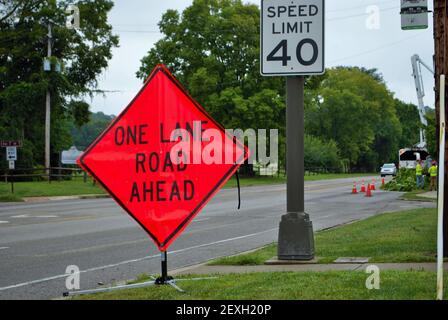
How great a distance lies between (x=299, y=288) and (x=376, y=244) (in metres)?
4.61

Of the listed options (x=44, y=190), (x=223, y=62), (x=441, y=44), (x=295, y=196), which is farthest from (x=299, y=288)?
(x=223, y=62)

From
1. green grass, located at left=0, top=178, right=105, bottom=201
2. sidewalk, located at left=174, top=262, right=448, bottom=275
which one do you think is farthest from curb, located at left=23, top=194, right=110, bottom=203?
sidewalk, located at left=174, top=262, right=448, bottom=275

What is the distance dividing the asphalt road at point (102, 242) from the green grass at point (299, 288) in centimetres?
170

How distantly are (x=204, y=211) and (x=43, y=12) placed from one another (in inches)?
1095

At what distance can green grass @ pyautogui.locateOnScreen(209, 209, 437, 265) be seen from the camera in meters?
9.62

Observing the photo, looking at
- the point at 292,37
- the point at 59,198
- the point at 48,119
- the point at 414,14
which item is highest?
the point at 414,14

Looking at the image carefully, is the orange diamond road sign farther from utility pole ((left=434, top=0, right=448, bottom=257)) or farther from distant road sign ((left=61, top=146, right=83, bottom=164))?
distant road sign ((left=61, top=146, right=83, bottom=164))

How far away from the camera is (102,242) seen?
1345cm

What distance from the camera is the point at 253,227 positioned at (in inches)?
659

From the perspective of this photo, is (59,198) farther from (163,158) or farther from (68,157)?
(163,158)

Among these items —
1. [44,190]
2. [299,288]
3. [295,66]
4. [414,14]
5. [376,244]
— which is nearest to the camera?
[299,288]

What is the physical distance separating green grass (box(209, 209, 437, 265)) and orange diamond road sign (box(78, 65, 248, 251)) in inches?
102

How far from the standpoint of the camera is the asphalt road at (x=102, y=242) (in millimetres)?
9250

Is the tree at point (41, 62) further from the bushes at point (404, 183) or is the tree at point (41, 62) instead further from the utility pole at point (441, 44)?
the utility pole at point (441, 44)
